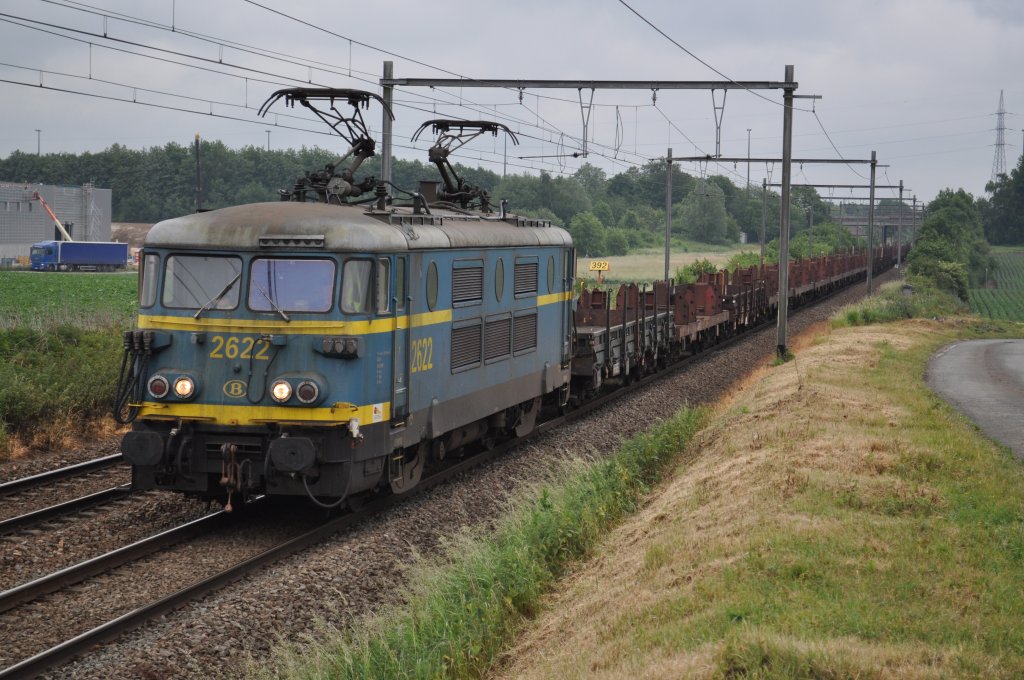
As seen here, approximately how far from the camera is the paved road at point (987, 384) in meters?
17.5

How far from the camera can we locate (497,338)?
15500 millimetres

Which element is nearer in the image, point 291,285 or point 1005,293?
point 291,285

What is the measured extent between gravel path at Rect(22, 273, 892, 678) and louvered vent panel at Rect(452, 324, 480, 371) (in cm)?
160

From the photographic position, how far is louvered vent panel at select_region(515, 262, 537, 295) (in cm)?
1619

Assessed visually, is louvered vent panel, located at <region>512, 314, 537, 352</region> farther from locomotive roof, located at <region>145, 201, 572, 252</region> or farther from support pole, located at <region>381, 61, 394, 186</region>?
support pole, located at <region>381, 61, 394, 186</region>

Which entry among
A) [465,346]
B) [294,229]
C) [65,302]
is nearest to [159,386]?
[294,229]

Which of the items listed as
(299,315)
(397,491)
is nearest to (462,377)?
(397,491)

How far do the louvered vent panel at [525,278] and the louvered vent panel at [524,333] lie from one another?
0.37 m

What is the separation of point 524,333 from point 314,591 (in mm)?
7083

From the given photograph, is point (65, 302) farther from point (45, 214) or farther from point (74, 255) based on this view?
point (45, 214)

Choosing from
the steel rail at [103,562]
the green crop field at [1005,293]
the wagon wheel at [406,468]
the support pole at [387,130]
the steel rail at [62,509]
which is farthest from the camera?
the green crop field at [1005,293]

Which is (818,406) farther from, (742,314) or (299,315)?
(742,314)

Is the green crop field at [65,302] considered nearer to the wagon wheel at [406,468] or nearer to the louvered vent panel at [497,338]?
the louvered vent panel at [497,338]

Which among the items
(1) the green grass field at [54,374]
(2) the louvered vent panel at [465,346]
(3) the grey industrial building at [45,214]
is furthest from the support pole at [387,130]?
(3) the grey industrial building at [45,214]
